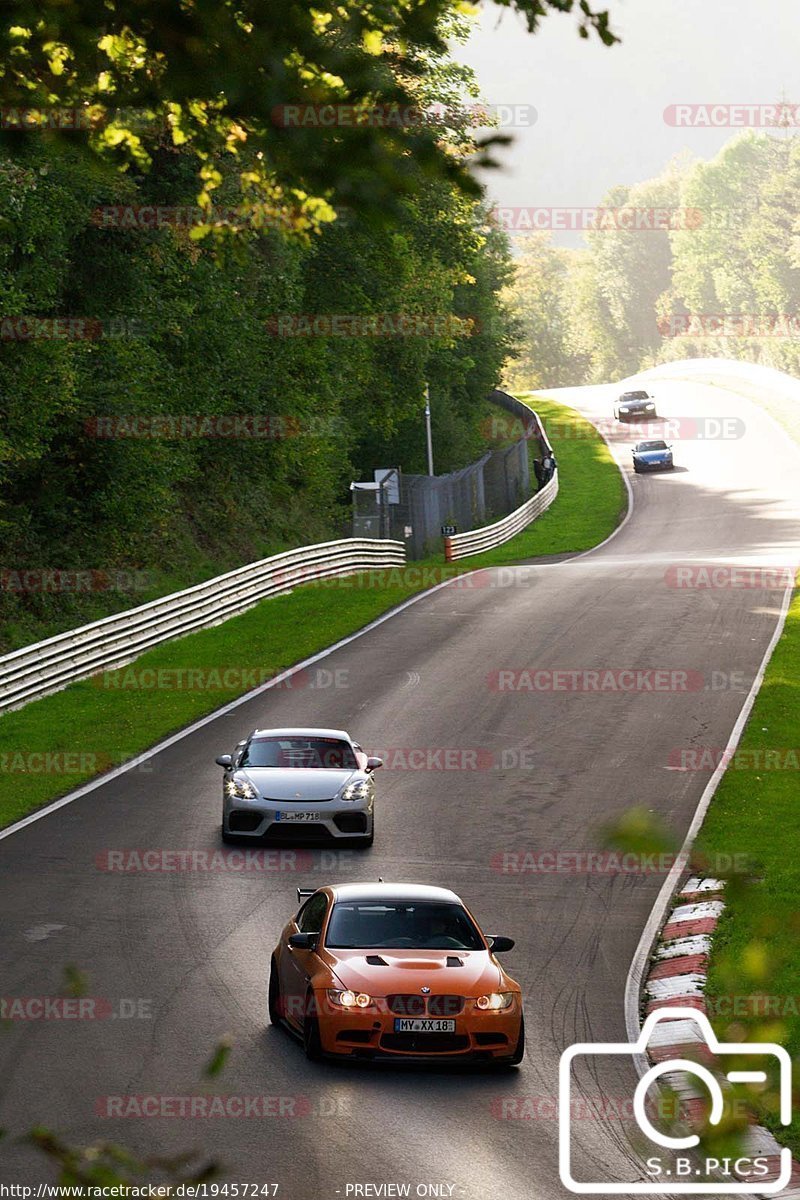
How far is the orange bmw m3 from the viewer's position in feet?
38.4

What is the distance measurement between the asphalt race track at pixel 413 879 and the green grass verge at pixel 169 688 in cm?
91

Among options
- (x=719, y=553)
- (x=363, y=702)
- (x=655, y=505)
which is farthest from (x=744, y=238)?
(x=363, y=702)

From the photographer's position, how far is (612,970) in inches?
574

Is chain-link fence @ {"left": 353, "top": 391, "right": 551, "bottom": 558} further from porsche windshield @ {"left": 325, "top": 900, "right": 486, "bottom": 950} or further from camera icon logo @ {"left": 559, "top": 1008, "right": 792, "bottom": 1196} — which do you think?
camera icon logo @ {"left": 559, "top": 1008, "right": 792, "bottom": 1196}

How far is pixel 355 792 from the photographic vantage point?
64.3ft

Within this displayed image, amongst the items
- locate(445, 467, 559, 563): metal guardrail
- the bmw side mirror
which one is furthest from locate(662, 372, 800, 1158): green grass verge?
locate(445, 467, 559, 563): metal guardrail

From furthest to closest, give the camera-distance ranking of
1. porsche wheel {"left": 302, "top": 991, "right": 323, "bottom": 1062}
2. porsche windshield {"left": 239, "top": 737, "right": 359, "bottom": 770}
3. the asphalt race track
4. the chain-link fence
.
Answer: the chain-link fence
porsche windshield {"left": 239, "top": 737, "right": 359, "bottom": 770}
porsche wheel {"left": 302, "top": 991, "right": 323, "bottom": 1062}
the asphalt race track

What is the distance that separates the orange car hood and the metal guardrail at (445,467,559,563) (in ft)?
131

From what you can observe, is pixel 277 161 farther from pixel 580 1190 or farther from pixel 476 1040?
pixel 476 1040

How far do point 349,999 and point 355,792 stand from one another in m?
7.87

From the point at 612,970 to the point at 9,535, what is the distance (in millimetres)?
25130

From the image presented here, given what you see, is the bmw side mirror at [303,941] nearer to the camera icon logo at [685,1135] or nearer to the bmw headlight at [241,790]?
the camera icon logo at [685,1135]

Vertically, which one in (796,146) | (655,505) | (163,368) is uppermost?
(796,146)

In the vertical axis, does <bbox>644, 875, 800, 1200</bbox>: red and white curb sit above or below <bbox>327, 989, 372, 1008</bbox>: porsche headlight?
below
